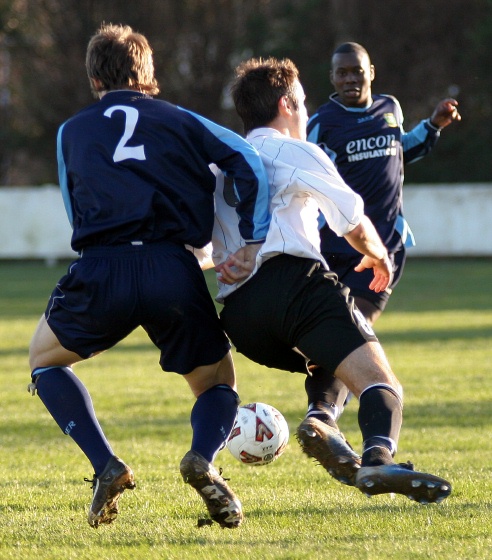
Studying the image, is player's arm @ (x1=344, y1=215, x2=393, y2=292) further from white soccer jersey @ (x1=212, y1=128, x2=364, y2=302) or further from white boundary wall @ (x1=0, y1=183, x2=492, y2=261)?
white boundary wall @ (x1=0, y1=183, x2=492, y2=261)

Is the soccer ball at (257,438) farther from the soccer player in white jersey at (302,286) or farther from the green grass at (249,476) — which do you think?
the soccer player in white jersey at (302,286)

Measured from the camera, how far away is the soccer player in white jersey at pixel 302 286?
167 inches

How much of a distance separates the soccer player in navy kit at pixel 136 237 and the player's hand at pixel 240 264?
23 millimetres

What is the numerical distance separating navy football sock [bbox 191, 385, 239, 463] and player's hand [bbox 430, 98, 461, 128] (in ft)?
8.42

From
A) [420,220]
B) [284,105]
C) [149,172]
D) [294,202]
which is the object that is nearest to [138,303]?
[149,172]

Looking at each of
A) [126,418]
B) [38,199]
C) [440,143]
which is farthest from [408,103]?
[126,418]

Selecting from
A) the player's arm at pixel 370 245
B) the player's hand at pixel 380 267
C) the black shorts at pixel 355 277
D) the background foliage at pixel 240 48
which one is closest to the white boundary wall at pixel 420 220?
the background foliage at pixel 240 48

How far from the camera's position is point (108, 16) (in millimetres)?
33781

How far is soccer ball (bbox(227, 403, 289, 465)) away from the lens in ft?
17.6

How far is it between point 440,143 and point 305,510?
28844 mm

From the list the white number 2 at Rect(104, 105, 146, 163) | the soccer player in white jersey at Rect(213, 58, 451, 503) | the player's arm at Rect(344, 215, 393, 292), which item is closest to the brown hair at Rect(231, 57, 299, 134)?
the soccer player in white jersey at Rect(213, 58, 451, 503)

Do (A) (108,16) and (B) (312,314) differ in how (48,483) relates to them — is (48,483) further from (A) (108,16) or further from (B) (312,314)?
(A) (108,16)

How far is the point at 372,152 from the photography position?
6570mm

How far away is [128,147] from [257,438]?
1711 millimetres
